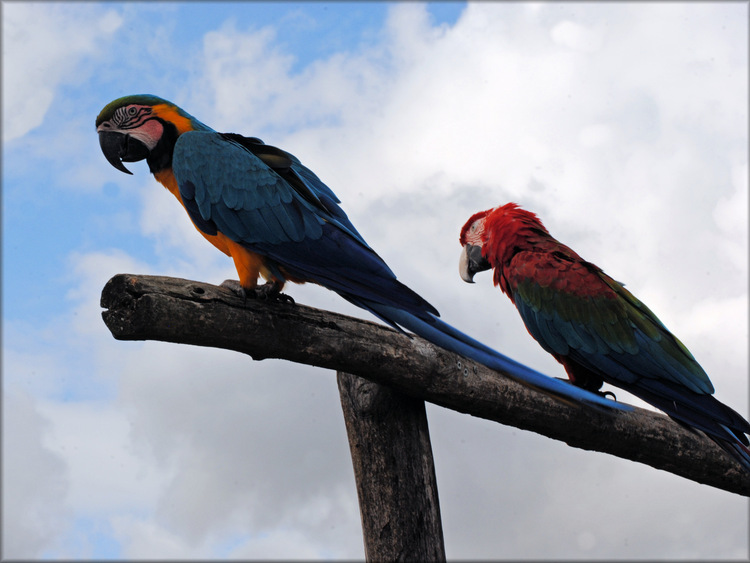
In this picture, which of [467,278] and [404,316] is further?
[467,278]

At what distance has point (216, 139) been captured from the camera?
2178 mm

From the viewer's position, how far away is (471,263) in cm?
326

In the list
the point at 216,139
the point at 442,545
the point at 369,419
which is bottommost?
the point at 442,545

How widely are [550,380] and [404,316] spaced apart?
23.1 inches

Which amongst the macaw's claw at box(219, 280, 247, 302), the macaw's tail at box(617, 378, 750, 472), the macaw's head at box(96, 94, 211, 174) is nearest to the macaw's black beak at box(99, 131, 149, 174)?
the macaw's head at box(96, 94, 211, 174)

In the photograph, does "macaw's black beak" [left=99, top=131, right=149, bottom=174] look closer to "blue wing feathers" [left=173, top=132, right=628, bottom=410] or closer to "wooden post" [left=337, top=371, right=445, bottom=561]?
"blue wing feathers" [left=173, top=132, right=628, bottom=410]

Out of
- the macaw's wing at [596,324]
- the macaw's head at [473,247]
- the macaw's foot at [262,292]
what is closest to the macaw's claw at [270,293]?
the macaw's foot at [262,292]

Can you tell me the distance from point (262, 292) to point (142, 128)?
77 cm

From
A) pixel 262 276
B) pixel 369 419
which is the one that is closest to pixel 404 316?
pixel 262 276

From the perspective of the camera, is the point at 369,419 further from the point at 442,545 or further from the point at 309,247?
the point at 309,247

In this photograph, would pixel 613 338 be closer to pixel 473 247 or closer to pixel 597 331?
pixel 597 331

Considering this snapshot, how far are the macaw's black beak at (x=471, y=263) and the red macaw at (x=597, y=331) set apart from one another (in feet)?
0.55

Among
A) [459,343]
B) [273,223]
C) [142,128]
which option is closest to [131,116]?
[142,128]

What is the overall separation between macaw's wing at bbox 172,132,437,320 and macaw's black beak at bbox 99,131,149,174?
241 mm
